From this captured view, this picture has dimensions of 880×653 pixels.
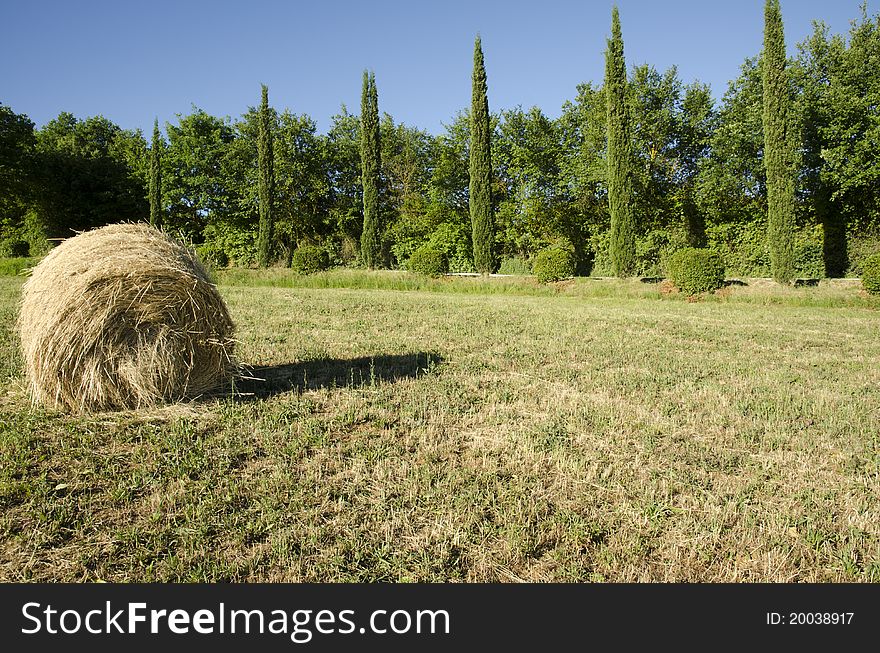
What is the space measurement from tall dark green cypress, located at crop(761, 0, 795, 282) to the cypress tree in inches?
483

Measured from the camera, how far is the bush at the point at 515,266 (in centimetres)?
3077

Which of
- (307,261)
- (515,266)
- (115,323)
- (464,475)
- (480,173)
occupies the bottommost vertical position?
(464,475)

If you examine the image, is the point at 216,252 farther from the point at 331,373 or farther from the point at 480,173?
the point at 331,373

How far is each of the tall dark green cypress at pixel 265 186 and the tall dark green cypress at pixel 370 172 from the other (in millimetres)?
6154

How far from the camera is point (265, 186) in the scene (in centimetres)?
3244

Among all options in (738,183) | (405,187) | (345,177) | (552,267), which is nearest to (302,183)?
(345,177)

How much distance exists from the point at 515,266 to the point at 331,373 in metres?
25.3

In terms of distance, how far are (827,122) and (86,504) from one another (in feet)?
102

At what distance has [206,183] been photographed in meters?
38.1

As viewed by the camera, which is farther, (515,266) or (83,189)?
(83,189)

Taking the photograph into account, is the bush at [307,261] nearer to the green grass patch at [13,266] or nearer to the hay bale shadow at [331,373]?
the green grass patch at [13,266]

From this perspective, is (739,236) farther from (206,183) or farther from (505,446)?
(206,183)

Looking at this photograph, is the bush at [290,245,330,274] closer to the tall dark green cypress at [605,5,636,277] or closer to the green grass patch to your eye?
the green grass patch

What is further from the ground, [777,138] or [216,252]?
[777,138]
